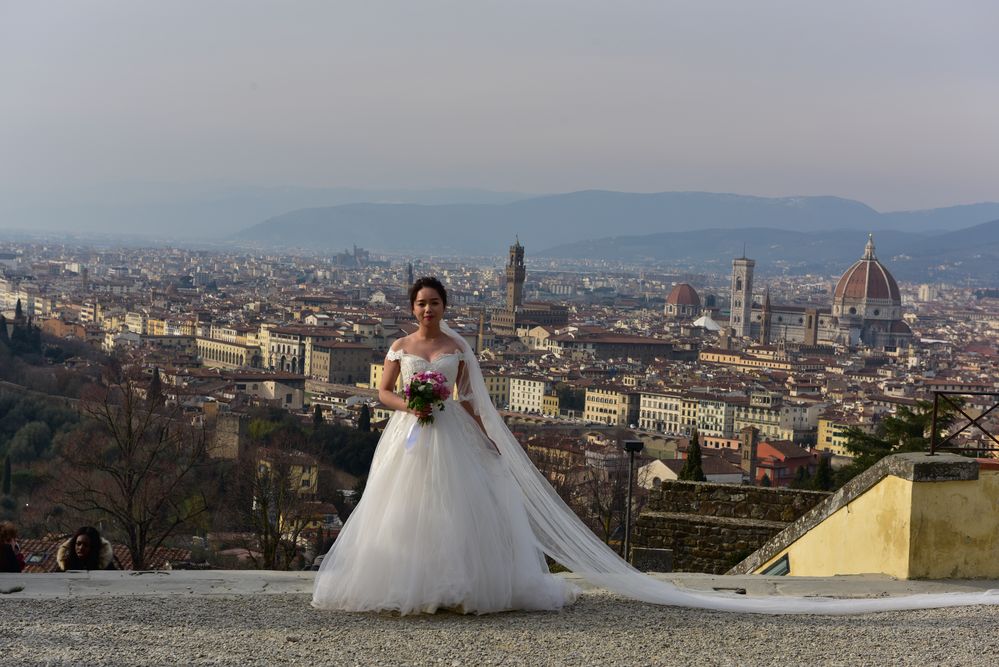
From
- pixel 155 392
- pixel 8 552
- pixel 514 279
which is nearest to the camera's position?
pixel 8 552

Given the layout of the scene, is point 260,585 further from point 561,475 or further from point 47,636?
point 561,475

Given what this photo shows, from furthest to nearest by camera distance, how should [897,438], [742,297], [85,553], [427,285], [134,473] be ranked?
1. [742,297]
2. [897,438]
3. [134,473]
4. [85,553]
5. [427,285]

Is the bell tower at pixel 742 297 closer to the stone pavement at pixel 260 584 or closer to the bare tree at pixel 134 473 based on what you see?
the bare tree at pixel 134 473

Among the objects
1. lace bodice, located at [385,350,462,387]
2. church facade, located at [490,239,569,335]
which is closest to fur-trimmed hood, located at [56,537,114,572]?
lace bodice, located at [385,350,462,387]

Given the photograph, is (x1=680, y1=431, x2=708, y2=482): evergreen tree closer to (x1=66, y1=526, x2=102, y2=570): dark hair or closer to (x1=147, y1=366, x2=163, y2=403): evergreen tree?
(x1=147, y1=366, x2=163, y2=403): evergreen tree

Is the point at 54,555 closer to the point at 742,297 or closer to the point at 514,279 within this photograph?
the point at 514,279

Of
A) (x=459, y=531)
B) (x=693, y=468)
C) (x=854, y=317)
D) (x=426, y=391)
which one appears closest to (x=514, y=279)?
(x=854, y=317)
